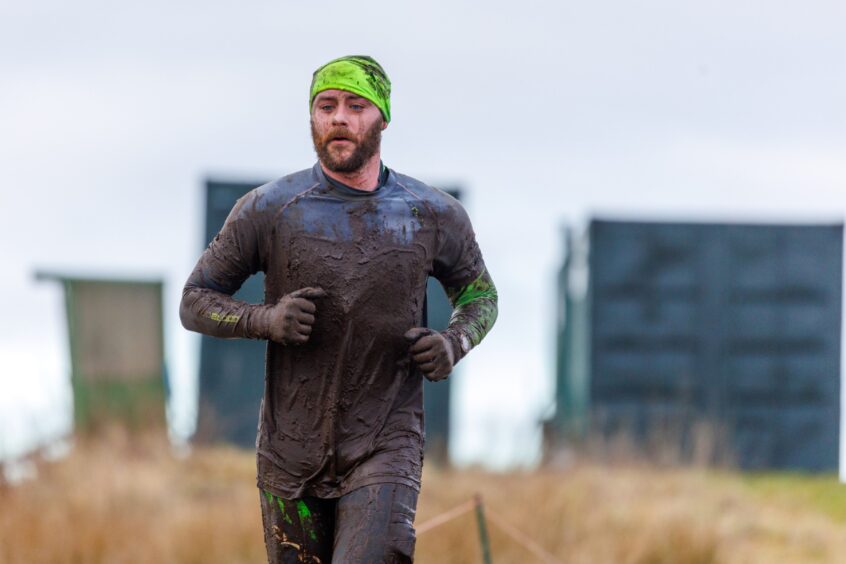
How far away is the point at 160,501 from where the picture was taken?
46.1 ft

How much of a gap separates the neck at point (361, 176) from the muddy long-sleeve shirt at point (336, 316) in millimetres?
34

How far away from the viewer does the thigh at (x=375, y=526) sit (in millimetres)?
5438

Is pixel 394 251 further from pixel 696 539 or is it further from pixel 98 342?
pixel 98 342

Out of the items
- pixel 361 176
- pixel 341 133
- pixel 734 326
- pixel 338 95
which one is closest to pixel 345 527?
pixel 361 176

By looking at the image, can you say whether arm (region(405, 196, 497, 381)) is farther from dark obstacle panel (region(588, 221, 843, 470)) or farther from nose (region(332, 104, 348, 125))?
dark obstacle panel (region(588, 221, 843, 470))

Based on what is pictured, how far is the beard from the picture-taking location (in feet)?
18.3

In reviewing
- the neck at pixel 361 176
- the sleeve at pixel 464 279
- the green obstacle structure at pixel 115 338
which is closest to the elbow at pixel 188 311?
the neck at pixel 361 176

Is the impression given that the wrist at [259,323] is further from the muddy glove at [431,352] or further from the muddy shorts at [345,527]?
the muddy shorts at [345,527]

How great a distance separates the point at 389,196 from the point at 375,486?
0.97 metres

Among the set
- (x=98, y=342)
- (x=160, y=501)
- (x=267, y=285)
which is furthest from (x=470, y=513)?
(x=98, y=342)

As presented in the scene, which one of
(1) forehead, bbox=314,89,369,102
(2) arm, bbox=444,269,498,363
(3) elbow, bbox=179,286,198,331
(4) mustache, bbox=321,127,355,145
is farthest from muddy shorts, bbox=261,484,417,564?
(1) forehead, bbox=314,89,369,102

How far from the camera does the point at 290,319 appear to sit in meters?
5.40

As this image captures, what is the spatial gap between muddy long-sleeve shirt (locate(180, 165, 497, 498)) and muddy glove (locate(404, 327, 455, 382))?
0.09 metres

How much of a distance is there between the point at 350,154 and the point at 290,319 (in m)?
0.60
